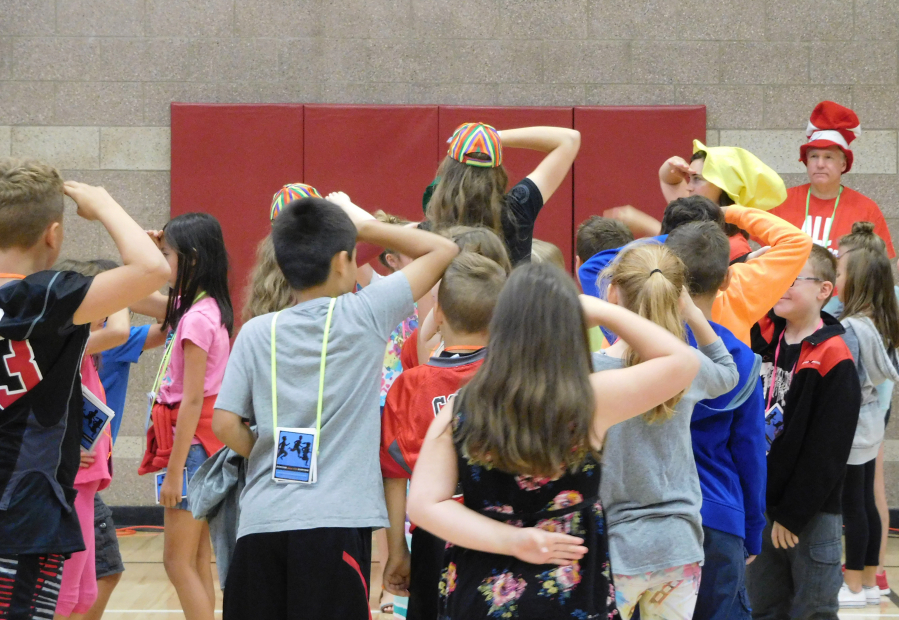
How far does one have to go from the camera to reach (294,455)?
1.92m

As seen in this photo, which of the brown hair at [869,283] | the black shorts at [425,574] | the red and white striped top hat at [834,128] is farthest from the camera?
the red and white striped top hat at [834,128]

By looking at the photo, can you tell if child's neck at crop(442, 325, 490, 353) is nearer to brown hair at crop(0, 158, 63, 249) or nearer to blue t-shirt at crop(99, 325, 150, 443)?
brown hair at crop(0, 158, 63, 249)

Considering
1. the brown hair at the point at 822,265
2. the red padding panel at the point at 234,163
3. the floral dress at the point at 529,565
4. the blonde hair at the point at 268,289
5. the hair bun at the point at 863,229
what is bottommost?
the floral dress at the point at 529,565

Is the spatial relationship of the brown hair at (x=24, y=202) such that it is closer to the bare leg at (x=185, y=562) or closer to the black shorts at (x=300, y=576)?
the black shorts at (x=300, y=576)

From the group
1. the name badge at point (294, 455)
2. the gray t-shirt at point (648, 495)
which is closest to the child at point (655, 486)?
the gray t-shirt at point (648, 495)

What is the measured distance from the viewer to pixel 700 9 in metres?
5.33

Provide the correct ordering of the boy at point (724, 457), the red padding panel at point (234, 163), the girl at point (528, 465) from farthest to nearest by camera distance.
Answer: the red padding panel at point (234, 163) → the boy at point (724, 457) → the girl at point (528, 465)

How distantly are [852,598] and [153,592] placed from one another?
3.02 meters

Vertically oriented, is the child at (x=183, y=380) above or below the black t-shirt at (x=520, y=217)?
below

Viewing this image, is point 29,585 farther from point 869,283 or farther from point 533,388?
point 869,283

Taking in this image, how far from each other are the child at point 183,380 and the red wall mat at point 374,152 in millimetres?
2345

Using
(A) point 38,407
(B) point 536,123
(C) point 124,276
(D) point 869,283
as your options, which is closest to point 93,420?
(A) point 38,407

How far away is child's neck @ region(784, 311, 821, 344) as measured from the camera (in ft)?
9.80

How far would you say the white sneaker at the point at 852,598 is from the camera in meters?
3.91
